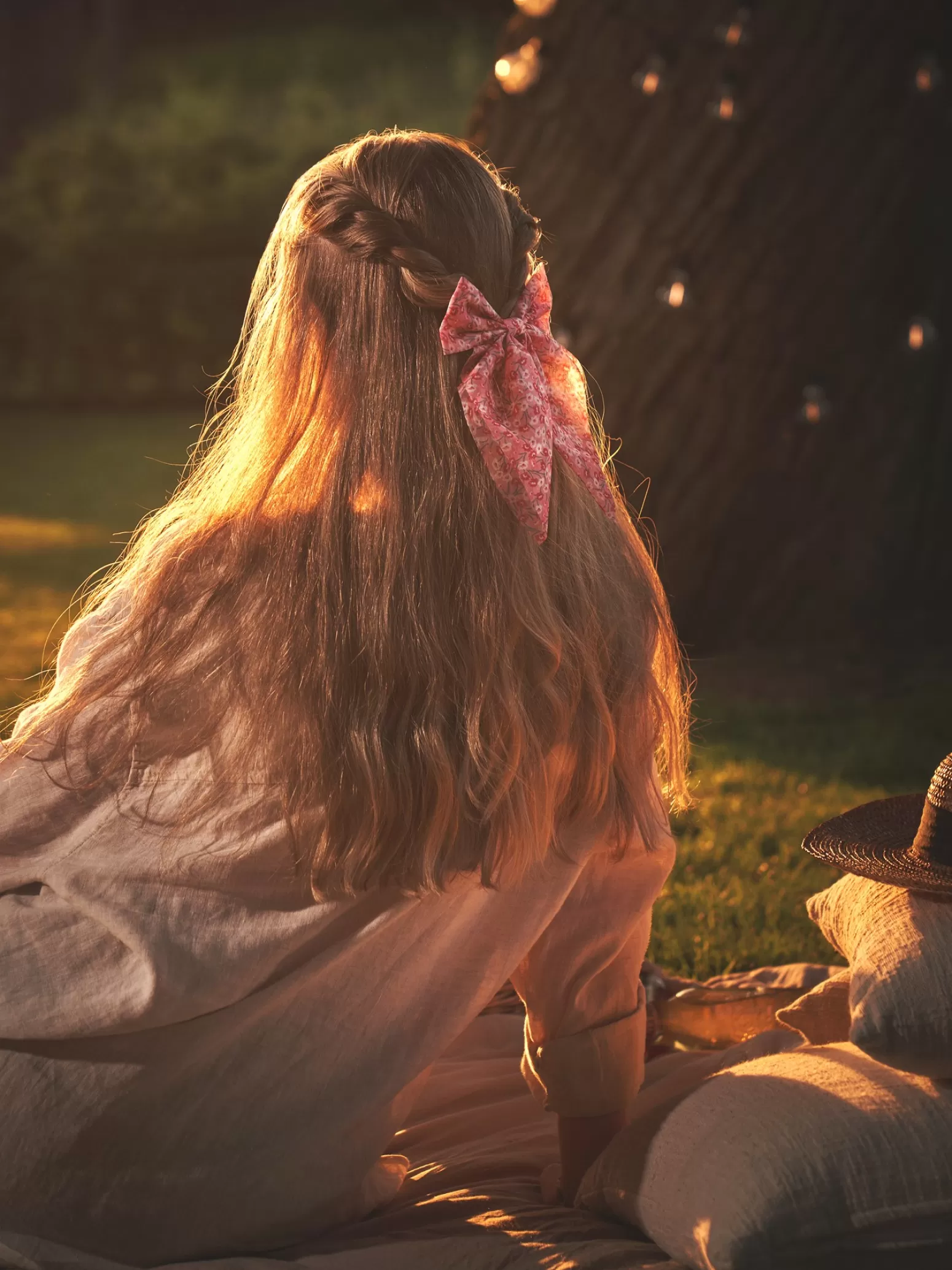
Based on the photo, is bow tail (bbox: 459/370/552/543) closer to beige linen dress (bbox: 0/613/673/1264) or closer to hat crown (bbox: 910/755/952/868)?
beige linen dress (bbox: 0/613/673/1264)

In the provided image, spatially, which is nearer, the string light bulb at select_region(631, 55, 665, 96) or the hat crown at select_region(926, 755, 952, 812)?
the hat crown at select_region(926, 755, 952, 812)

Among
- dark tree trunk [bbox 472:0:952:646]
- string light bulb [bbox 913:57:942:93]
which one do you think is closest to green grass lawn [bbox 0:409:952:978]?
dark tree trunk [bbox 472:0:952:646]

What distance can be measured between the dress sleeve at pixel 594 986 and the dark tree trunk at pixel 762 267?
3230 mm

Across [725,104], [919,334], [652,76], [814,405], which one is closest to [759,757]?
[814,405]

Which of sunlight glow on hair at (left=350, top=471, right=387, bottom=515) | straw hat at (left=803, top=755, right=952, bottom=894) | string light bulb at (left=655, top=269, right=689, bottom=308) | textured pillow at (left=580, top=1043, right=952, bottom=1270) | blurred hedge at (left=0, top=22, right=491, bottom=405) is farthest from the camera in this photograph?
blurred hedge at (left=0, top=22, right=491, bottom=405)

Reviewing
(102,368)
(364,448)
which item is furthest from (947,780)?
(102,368)

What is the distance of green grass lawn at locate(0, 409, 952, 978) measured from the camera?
3168 millimetres

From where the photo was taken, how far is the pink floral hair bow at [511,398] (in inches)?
64.6

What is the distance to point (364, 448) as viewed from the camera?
168 cm

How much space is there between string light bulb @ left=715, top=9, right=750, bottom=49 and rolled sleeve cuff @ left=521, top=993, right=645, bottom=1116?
3773mm

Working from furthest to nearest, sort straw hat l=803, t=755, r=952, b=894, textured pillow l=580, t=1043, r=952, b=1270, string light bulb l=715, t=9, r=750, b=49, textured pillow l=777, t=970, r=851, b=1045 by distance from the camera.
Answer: string light bulb l=715, t=9, r=750, b=49, textured pillow l=777, t=970, r=851, b=1045, straw hat l=803, t=755, r=952, b=894, textured pillow l=580, t=1043, r=952, b=1270

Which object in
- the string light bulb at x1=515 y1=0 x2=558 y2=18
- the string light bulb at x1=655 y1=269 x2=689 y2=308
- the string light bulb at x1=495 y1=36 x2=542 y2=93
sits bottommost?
the string light bulb at x1=655 y1=269 x2=689 y2=308

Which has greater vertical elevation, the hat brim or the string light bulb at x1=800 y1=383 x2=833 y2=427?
the string light bulb at x1=800 y1=383 x2=833 y2=427

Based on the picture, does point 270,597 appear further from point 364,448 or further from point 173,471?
point 173,471
